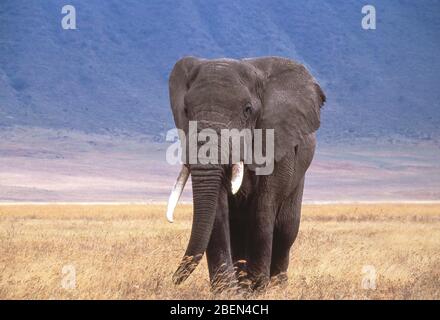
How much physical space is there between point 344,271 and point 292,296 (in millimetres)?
4349

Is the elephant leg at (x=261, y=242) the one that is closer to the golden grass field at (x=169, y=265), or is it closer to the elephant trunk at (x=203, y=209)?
the golden grass field at (x=169, y=265)

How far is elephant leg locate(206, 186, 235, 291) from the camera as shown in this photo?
12594mm

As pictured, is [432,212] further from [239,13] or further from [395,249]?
[239,13]

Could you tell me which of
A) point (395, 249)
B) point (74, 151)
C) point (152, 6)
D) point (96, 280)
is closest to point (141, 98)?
point (74, 151)

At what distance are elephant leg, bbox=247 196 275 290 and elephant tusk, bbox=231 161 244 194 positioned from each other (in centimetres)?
78

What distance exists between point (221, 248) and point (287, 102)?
2178 millimetres

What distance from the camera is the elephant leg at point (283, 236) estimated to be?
14.8 m

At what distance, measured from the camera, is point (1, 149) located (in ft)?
335

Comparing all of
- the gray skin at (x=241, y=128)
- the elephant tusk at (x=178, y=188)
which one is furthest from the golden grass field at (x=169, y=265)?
the elephant tusk at (x=178, y=188)

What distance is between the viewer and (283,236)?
14.9 m

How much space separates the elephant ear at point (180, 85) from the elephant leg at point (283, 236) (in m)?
2.38

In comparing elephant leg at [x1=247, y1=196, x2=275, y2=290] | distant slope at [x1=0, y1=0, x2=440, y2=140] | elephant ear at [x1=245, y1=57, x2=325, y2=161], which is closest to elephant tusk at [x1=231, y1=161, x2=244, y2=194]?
elephant leg at [x1=247, y1=196, x2=275, y2=290]

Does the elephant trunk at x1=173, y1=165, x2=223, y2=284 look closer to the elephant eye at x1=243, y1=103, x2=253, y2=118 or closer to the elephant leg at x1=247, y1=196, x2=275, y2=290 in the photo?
the elephant eye at x1=243, y1=103, x2=253, y2=118

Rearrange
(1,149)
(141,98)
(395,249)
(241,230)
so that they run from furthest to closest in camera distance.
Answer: (141,98)
(1,149)
(395,249)
(241,230)
